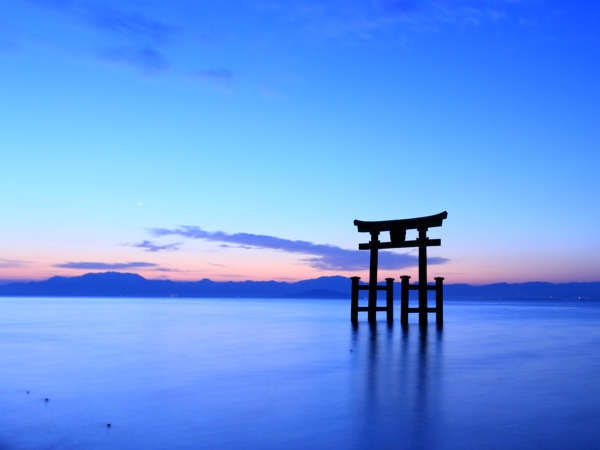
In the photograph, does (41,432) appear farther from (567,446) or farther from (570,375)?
(570,375)

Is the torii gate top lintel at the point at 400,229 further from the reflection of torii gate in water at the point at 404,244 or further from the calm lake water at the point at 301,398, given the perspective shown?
the calm lake water at the point at 301,398

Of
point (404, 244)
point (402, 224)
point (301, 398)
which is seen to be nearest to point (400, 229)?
point (402, 224)

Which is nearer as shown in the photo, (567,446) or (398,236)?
(567,446)

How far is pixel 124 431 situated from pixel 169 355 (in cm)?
946

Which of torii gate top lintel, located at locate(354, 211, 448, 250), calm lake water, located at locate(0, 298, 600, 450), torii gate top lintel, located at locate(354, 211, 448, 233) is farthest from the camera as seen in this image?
torii gate top lintel, located at locate(354, 211, 448, 250)

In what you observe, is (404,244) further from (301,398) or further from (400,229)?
(301,398)

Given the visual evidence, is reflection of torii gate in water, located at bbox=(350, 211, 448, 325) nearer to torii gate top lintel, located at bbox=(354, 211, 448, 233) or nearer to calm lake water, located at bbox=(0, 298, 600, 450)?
torii gate top lintel, located at bbox=(354, 211, 448, 233)

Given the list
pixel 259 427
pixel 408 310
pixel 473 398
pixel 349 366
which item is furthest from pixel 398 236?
pixel 259 427

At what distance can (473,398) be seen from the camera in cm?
965

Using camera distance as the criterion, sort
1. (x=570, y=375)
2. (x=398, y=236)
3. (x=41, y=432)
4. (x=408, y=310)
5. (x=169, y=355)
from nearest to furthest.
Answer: (x=41, y=432), (x=570, y=375), (x=169, y=355), (x=398, y=236), (x=408, y=310)

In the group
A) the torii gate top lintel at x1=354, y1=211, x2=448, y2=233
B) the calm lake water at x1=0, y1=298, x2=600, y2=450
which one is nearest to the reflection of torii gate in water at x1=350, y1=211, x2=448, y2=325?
the torii gate top lintel at x1=354, y1=211, x2=448, y2=233

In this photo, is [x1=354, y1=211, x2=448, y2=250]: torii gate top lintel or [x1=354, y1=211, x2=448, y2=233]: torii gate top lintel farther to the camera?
[x1=354, y1=211, x2=448, y2=250]: torii gate top lintel

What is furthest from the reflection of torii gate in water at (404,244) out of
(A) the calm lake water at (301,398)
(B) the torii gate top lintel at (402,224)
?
(A) the calm lake water at (301,398)

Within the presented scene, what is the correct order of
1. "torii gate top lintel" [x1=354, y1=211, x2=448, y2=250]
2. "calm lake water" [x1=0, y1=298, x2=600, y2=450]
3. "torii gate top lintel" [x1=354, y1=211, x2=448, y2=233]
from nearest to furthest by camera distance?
"calm lake water" [x1=0, y1=298, x2=600, y2=450]
"torii gate top lintel" [x1=354, y1=211, x2=448, y2=233]
"torii gate top lintel" [x1=354, y1=211, x2=448, y2=250]
